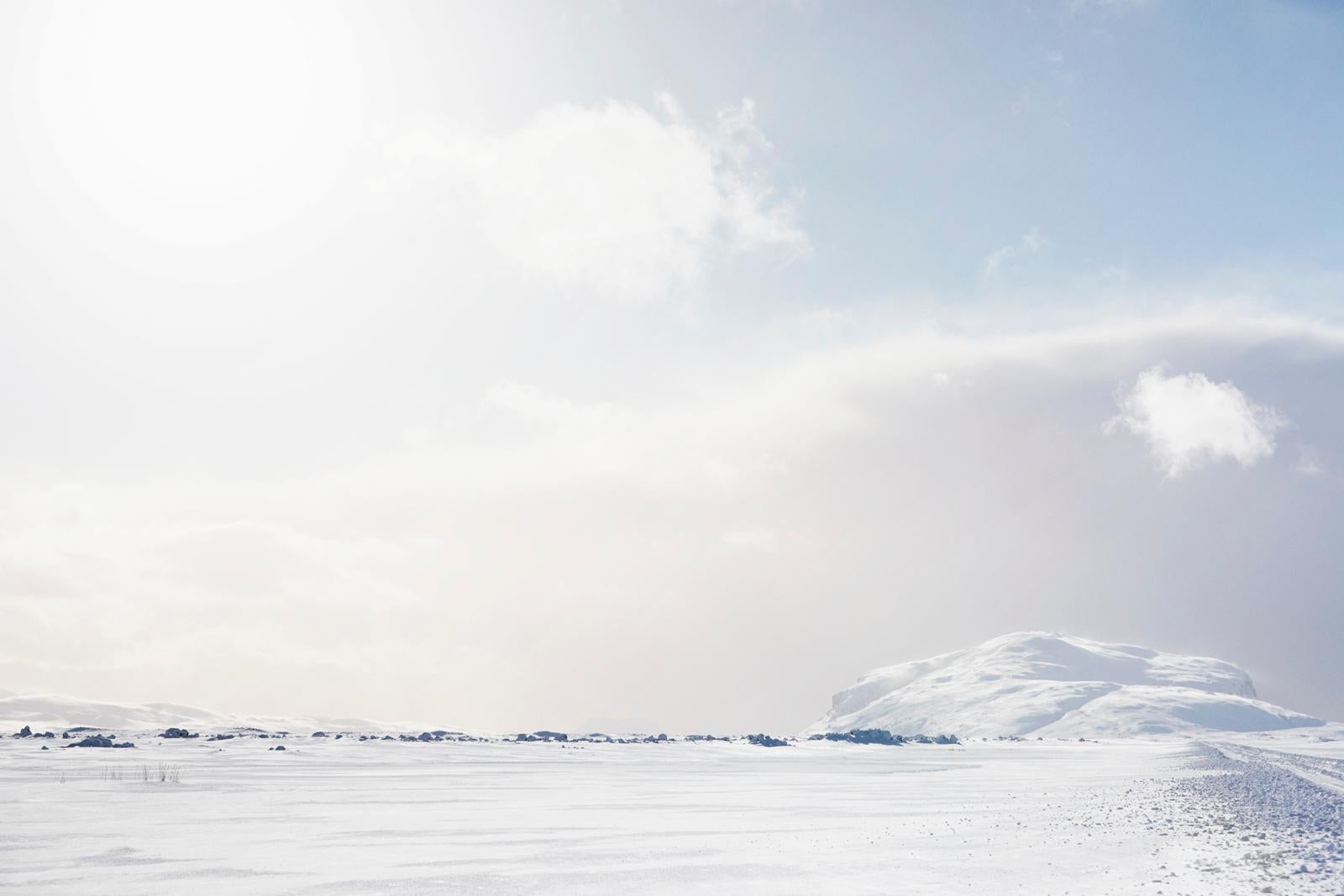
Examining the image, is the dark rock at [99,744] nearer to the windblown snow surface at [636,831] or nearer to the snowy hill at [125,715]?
the windblown snow surface at [636,831]

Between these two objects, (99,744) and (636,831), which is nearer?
(636,831)

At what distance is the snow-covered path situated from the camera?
14445 mm

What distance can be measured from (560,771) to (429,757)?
1046cm

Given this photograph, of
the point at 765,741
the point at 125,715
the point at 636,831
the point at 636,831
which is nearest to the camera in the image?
the point at 636,831

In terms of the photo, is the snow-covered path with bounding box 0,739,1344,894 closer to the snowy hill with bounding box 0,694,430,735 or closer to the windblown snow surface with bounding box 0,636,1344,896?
the windblown snow surface with bounding box 0,636,1344,896

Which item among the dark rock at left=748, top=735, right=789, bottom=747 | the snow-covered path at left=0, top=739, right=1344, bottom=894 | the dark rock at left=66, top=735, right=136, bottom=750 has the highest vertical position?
the dark rock at left=66, top=735, right=136, bottom=750

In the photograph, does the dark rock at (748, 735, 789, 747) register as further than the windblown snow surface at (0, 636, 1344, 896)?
Yes

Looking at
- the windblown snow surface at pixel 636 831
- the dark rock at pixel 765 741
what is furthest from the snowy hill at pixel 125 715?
the windblown snow surface at pixel 636 831

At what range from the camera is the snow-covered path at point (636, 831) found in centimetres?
1445

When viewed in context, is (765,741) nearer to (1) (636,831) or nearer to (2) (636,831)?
(1) (636,831)

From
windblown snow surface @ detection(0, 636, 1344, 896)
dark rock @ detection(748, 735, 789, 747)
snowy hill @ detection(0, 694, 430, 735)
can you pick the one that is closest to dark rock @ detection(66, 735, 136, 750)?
windblown snow surface @ detection(0, 636, 1344, 896)

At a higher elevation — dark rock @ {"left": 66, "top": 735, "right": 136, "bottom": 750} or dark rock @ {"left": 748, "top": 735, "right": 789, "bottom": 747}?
dark rock @ {"left": 66, "top": 735, "right": 136, "bottom": 750}

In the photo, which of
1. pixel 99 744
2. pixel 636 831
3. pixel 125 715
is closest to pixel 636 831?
pixel 636 831

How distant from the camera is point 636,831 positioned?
20562 mm
